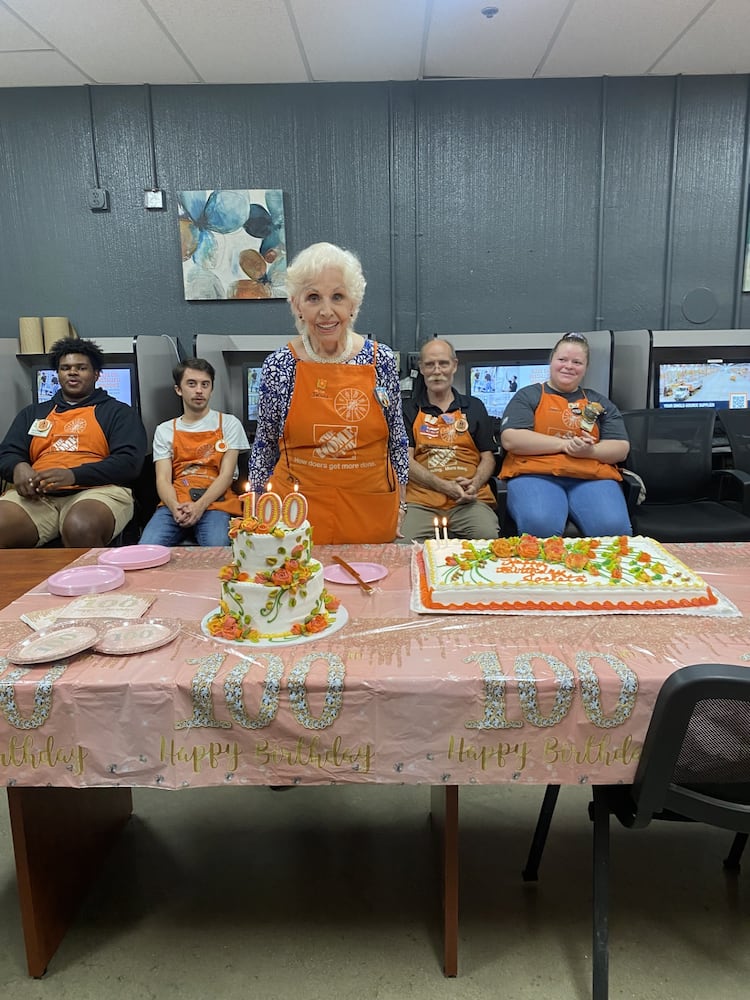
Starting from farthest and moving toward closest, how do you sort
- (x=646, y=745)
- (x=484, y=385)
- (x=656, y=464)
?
(x=484, y=385) < (x=656, y=464) < (x=646, y=745)

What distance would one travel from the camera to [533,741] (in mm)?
1225

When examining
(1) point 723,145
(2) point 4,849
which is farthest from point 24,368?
(1) point 723,145

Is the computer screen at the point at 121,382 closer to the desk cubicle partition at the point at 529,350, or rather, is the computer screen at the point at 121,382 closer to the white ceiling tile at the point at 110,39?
the white ceiling tile at the point at 110,39

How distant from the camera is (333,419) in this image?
2.10m

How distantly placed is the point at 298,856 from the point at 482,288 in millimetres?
3474

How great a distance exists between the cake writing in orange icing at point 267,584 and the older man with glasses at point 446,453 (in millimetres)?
1694

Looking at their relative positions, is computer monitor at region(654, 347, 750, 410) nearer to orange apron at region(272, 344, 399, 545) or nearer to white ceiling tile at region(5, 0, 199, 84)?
orange apron at region(272, 344, 399, 545)

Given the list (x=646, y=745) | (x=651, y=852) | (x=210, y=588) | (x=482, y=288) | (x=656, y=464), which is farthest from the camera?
(x=482, y=288)

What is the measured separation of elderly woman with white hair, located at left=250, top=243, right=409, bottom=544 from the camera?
206cm

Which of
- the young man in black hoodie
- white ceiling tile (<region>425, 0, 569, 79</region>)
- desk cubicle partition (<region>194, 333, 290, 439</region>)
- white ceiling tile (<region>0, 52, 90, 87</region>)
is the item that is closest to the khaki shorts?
the young man in black hoodie

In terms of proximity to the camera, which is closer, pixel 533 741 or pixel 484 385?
pixel 533 741

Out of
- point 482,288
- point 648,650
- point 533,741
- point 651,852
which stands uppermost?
point 482,288

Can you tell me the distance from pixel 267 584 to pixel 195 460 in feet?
6.56

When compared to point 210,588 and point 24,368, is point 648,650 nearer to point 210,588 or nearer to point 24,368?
point 210,588
